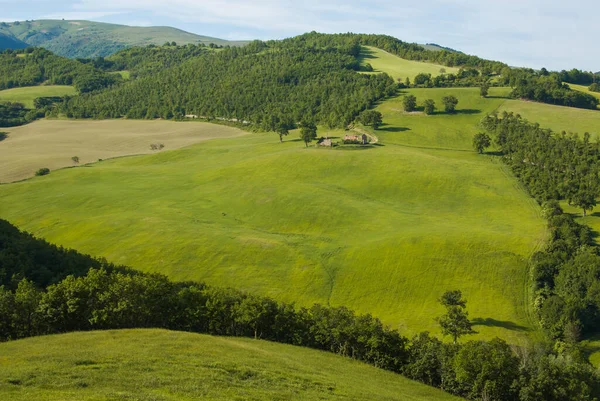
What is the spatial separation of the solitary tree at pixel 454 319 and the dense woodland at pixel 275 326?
10.2 metres

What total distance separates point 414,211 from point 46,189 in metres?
119

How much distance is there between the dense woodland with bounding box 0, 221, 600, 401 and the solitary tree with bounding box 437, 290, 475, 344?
33.5 ft

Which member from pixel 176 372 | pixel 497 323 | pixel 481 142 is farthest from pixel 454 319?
pixel 481 142

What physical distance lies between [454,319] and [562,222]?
5477cm

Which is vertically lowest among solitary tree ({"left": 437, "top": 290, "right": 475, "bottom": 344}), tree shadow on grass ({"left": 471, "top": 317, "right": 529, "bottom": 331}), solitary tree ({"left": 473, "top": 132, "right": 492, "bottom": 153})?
tree shadow on grass ({"left": 471, "top": 317, "right": 529, "bottom": 331})

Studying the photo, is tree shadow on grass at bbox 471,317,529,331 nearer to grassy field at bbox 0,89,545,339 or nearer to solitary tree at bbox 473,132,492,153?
grassy field at bbox 0,89,545,339

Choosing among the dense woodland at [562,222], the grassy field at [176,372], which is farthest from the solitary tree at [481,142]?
the grassy field at [176,372]

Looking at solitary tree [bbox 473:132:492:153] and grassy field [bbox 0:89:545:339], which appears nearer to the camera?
grassy field [bbox 0:89:545:339]

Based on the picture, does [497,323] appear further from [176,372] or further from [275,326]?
[176,372]

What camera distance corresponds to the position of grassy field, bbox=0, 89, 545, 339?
10325cm

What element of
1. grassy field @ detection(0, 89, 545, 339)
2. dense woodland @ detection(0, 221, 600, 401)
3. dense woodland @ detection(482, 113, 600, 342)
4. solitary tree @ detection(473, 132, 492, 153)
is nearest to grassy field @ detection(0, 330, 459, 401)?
dense woodland @ detection(0, 221, 600, 401)

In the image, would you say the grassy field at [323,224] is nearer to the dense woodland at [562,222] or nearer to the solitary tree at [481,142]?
the solitary tree at [481,142]

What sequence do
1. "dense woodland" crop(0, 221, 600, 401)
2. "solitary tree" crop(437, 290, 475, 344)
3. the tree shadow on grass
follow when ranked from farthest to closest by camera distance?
the tree shadow on grass, "solitary tree" crop(437, 290, 475, 344), "dense woodland" crop(0, 221, 600, 401)

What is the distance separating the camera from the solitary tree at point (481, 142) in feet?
621
